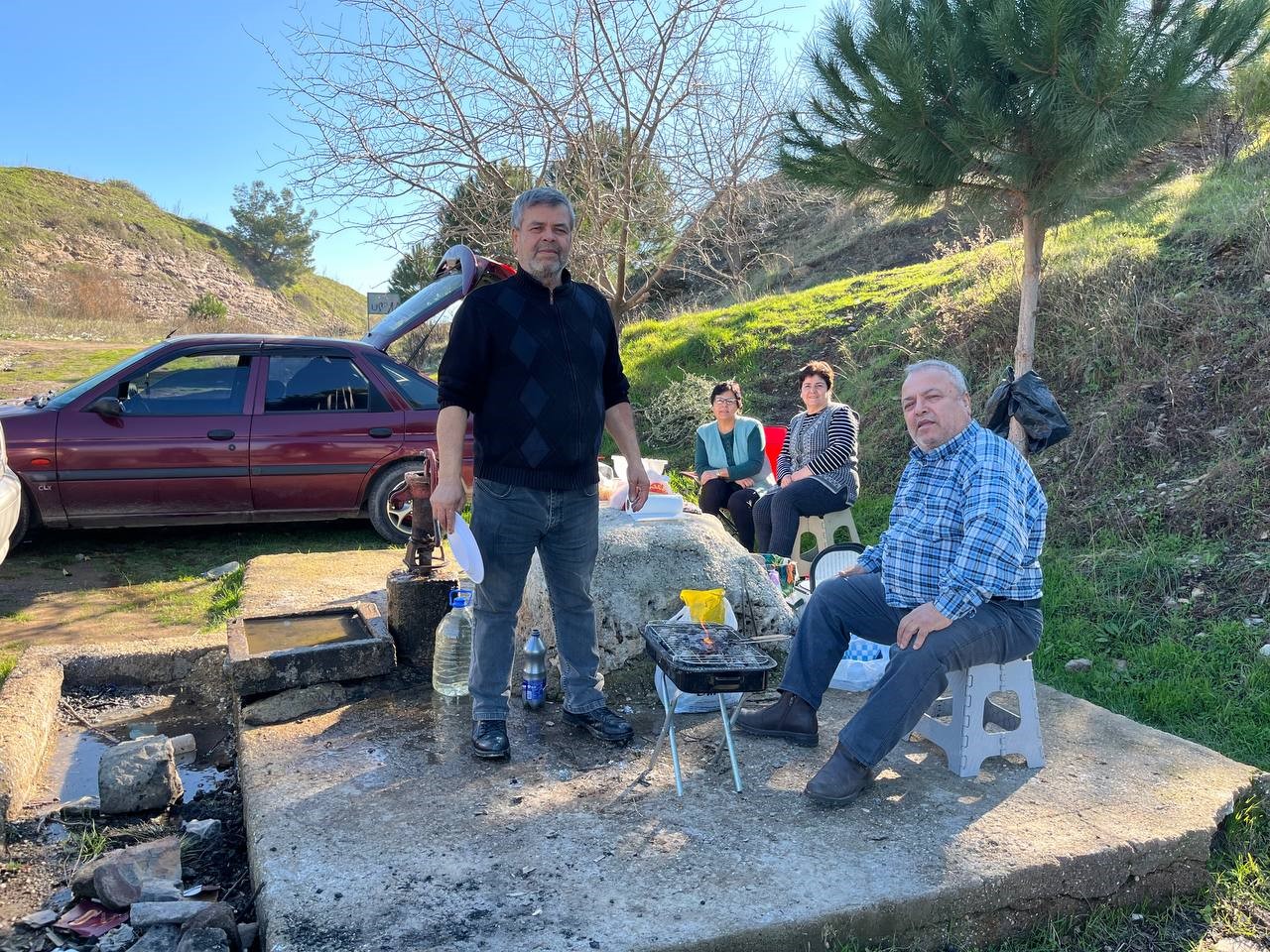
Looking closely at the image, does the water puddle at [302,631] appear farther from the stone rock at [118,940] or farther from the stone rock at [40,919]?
the stone rock at [118,940]

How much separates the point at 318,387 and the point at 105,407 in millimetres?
1441

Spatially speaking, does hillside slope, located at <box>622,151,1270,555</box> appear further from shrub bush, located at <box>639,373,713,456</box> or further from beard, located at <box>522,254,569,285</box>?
beard, located at <box>522,254,569,285</box>

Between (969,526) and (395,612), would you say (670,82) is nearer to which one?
(395,612)

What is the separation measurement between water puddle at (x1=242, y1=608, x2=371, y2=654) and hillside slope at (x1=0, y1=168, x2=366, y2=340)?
36972 mm

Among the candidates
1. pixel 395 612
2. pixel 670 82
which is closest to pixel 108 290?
pixel 670 82

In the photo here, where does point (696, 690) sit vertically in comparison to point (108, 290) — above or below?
below

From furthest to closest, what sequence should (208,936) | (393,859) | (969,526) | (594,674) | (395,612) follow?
(395,612) < (594,674) < (969,526) < (393,859) < (208,936)

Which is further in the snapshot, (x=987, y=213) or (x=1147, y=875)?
(x=987, y=213)

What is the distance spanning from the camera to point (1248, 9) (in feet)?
18.8

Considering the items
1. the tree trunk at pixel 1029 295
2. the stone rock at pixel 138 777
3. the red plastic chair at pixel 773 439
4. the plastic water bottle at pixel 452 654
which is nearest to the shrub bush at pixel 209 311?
the red plastic chair at pixel 773 439

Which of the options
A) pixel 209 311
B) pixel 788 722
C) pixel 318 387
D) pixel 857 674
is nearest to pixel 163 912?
pixel 788 722

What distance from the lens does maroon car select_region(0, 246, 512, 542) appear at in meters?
6.58

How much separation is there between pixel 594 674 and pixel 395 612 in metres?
1.17

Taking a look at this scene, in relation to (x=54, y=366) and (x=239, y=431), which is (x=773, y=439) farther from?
(x=54, y=366)
